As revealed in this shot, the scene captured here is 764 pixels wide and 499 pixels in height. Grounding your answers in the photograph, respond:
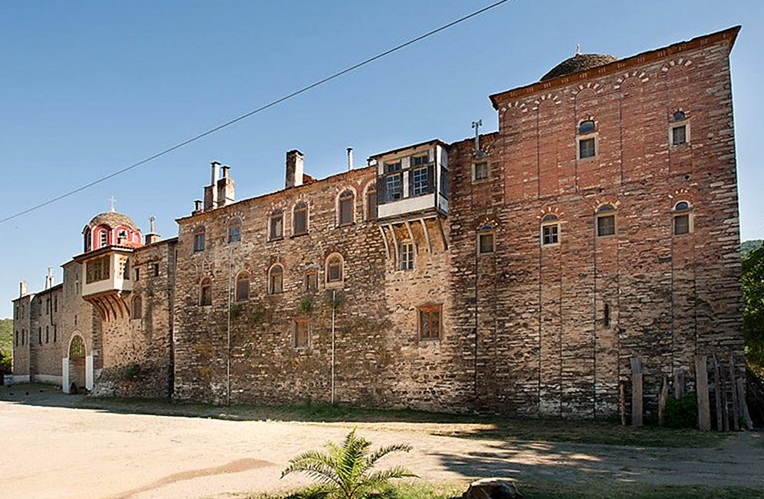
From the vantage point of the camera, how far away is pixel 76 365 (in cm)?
4206

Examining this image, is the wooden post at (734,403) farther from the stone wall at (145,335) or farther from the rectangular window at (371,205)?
the stone wall at (145,335)

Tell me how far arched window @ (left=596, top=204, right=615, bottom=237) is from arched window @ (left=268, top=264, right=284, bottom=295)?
14.9 meters

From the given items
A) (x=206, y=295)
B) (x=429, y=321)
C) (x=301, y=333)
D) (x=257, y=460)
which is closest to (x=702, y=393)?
(x=429, y=321)

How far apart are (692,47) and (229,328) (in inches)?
919

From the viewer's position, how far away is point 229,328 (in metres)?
29.8

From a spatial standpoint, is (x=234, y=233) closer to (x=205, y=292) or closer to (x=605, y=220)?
(x=205, y=292)

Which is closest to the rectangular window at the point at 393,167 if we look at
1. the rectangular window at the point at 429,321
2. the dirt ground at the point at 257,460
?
the rectangular window at the point at 429,321

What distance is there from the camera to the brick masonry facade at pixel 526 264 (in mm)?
17797

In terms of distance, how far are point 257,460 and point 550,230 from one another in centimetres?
1242

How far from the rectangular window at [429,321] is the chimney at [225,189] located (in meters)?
15.2

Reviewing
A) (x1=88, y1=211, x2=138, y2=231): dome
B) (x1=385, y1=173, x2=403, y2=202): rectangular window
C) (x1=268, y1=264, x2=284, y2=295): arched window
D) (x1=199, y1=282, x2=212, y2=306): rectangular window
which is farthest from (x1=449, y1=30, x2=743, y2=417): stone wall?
(x1=88, y1=211, x2=138, y2=231): dome

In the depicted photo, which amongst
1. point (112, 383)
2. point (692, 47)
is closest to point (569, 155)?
point (692, 47)

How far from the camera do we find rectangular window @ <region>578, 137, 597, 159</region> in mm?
19812

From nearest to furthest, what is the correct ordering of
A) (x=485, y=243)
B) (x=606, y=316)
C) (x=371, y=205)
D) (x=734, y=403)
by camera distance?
(x=734, y=403) < (x=606, y=316) < (x=485, y=243) < (x=371, y=205)
